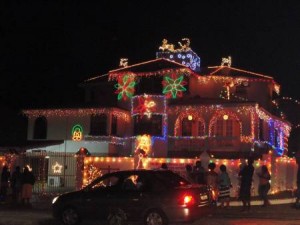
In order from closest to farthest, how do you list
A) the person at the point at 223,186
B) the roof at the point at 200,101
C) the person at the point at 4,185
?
1. the person at the point at 223,186
2. the person at the point at 4,185
3. the roof at the point at 200,101

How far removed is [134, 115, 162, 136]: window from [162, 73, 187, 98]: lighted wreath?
1701 millimetres

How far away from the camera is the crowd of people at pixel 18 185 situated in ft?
71.6

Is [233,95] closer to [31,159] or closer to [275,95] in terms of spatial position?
[275,95]

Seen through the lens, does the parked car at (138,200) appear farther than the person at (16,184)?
No

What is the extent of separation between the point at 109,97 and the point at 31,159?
1269 cm

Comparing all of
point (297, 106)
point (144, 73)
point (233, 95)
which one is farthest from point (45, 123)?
point (297, 106)

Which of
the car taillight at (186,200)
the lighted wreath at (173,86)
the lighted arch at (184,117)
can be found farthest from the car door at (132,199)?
the lighted wreath at (173,86)

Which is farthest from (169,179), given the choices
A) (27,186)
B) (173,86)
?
(173,86)

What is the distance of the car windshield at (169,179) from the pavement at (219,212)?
2.80m

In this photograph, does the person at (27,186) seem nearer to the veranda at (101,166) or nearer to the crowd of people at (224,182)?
the veranda at (101,166)

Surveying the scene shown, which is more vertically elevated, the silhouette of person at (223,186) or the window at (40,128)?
the window at (40,128)

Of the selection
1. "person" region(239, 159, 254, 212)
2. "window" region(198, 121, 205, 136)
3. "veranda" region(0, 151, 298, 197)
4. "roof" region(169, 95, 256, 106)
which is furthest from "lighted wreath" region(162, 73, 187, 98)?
"person" region(239, 159, 254, 212)

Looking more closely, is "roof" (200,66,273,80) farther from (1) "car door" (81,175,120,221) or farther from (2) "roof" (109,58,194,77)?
(1) "car door" (81,175,120,221)

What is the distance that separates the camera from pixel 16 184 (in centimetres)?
2269
